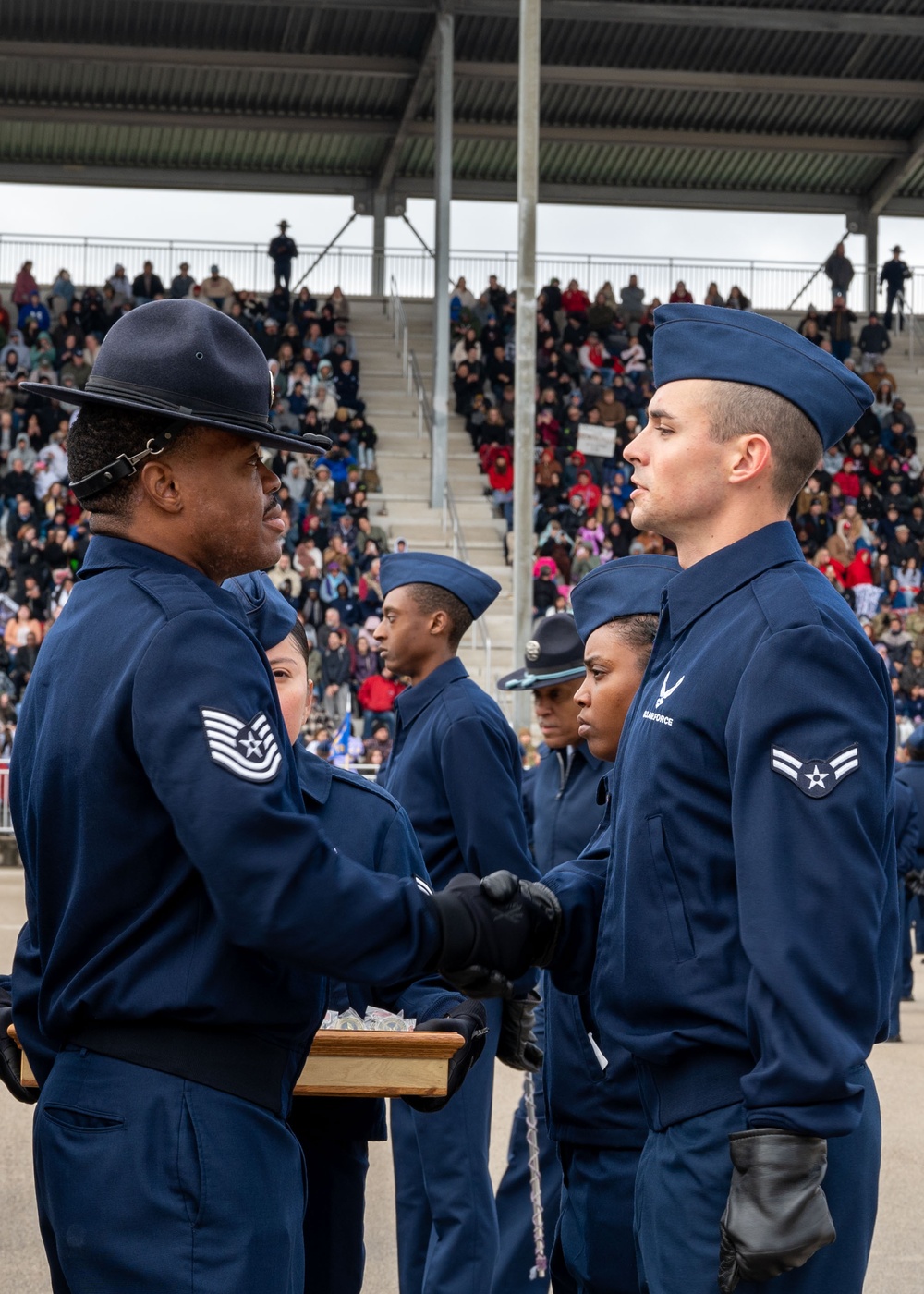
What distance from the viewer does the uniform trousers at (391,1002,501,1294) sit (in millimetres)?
4199

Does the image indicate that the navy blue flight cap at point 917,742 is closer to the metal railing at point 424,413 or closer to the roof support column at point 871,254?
the metal railing at point 424,413

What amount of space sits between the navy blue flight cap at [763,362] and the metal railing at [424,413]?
16261 mm

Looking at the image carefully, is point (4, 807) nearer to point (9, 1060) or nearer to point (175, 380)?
point (9, 1060)

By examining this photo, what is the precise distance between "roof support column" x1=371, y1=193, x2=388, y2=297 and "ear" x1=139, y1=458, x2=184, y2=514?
1110 inches

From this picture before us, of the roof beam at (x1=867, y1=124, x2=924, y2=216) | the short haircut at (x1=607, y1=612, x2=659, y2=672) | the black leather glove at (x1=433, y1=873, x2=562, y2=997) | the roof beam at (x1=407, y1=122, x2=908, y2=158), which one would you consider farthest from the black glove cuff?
the roof beam at (x1=867, y1=124, x2=924, y2=216)

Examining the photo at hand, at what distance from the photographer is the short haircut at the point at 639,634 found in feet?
12.6

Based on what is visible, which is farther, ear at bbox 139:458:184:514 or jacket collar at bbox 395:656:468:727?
jacket collar at bbox 395:656:468:727

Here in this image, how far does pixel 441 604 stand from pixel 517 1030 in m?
1.33

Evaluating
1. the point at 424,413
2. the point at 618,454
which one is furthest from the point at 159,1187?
the point at 424,413

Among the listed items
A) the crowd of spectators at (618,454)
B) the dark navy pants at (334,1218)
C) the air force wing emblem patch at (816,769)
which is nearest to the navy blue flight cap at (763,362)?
the air force wing emblem patch at (816,769)

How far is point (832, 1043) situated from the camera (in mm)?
2256

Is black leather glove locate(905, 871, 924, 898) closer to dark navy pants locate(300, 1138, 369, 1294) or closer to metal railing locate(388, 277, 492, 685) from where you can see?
metal railing locate(388, 277, 492, 685)

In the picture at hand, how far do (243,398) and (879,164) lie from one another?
3096 cm

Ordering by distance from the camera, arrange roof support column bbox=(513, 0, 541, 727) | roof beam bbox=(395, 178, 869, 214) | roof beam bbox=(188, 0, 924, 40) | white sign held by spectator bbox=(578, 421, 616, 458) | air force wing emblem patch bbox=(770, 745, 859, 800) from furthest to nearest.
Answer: roof beam bbox=(395, 178, 869, 214), white sign held by spectator bbox=(578, 421, 616, 458), roof beam bbox=(188, 0, 924, 40), roof support column bbox=(513, 0, 541, 727), air force wing emblem patch bbox=(770, 745, 859, 800)
